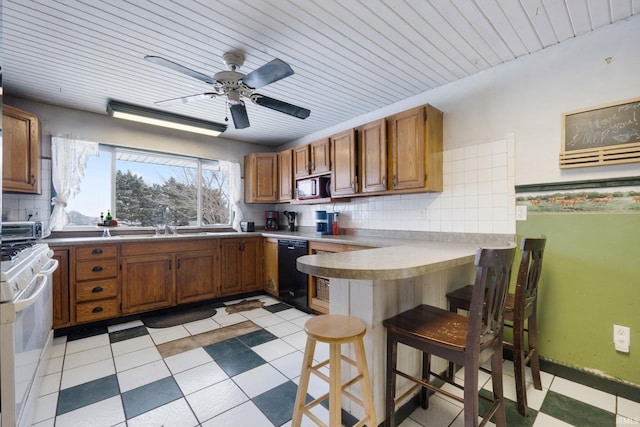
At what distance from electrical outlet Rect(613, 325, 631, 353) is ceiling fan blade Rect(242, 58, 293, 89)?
2781 mm

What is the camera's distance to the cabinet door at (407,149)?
8.75ft

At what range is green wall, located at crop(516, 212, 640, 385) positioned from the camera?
1860mm

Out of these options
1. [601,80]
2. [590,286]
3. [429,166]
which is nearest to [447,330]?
[590,286]

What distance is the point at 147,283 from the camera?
329 cm

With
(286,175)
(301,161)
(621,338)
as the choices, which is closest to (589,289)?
(621,338)

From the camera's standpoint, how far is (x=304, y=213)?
4.56m

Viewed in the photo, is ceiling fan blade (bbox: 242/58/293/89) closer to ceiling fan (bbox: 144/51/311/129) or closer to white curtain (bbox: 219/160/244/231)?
ceiling fan (bbox: 144/51/311/129)

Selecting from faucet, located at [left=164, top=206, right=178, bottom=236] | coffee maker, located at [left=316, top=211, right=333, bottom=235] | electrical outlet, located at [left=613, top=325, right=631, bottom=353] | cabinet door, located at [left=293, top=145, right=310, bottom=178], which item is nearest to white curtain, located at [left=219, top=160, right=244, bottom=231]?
faucet, located at [left=164, top=206, right=178, bottom=236]

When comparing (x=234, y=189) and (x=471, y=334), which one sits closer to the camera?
(x=471, y=334)

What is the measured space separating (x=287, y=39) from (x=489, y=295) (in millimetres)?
2113

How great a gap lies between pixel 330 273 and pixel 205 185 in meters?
3.79

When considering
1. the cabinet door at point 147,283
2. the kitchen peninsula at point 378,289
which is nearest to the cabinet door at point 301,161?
the cabinet door at point 147,283

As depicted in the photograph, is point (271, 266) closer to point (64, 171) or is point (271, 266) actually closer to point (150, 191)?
point (150, 191)

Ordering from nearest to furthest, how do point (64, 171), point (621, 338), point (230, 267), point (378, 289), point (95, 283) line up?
1. point (378, 289)
2. point (621, 338)
3. point (95, 283)
4. point (64, 171)
5. point (230, 267)
